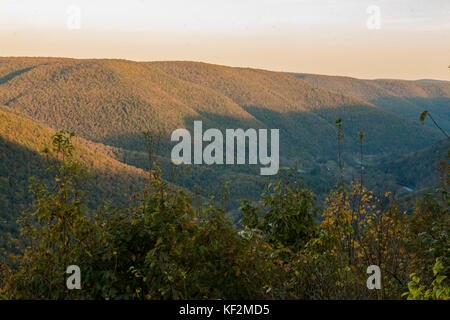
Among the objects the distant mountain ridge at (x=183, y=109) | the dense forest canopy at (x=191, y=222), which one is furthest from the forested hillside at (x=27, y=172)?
the distant mountain ridge at (x=183, y=109)

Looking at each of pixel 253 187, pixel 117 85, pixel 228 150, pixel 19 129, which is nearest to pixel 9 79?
pixel 117 85

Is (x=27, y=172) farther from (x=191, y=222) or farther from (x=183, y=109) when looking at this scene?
(x=183, y=109)

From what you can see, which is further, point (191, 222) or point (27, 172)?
point (27, 172)

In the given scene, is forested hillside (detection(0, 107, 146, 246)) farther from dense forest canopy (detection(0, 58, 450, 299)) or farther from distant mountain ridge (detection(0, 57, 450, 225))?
distant mountain ridge (detection(0, 57, 450, 225))

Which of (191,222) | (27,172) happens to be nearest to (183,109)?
(27,172)

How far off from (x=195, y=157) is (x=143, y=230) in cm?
6296

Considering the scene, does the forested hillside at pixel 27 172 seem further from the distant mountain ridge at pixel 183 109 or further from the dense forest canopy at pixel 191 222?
the distant mountain ridge at pixel 183 109

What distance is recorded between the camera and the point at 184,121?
9538cm

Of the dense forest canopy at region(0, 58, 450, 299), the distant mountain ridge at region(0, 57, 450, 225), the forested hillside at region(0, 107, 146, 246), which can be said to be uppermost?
the distant mountain ridge at region(0, 57, 450, 225)

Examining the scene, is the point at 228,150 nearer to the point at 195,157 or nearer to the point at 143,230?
the point at 195,157

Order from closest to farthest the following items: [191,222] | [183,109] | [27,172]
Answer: [191,222]
[27,172]
[183,109]

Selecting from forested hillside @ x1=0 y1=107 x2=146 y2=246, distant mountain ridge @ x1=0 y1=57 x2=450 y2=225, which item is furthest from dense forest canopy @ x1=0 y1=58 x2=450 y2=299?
distant mountain ridge @ x1=0 y1=57 x2=450 y2=225

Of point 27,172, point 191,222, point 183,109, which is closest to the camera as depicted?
point 191,222

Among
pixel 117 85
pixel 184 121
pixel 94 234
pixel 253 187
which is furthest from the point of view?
pixel 117 85
